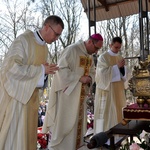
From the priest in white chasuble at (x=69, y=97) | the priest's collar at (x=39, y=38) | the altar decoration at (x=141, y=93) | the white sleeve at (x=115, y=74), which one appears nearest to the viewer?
the altar decoration at (x=141, y=93)

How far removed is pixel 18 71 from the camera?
9.25 feet

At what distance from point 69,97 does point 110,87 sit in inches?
50.1

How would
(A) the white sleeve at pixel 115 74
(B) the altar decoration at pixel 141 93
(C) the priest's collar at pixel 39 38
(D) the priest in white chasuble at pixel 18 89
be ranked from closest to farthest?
(B) the altar decoration at pixel 141 93
(D) the priest in white chasuble at pixel 18 89
(C) the priest's collar at pixel 39 38
(A) the white sleeve at pixel 115 74

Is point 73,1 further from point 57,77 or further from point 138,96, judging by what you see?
point 138,96

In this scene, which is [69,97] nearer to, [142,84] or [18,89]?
[18,89]

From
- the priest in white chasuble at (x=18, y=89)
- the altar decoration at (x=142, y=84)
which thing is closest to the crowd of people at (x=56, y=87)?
the priest in white chasuble at (x=18, y=89)

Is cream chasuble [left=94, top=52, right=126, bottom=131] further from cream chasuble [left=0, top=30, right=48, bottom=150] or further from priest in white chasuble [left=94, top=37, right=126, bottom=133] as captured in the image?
cream chasuble [left=0, top=30, right=48, bottom=150]

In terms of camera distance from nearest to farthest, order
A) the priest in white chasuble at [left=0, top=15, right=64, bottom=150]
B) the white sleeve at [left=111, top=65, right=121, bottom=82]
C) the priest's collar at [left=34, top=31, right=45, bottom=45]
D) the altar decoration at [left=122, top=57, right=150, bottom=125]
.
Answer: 1. the altar decoration at [left=122, top=57, right=150, bottom=125]
2. the priest in white chasuble at [left=0, top=15, right=64, bottom=150]
3. the priest's collar at [left=34, top=31, right=45, bottom=45]
4. the white sleeve at [left=111, top=65, right=121, bottom=82]

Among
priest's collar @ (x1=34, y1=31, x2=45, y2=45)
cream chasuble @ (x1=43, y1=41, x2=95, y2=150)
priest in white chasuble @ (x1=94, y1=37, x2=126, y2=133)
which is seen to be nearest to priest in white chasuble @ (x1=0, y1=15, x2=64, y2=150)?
priest's collar @ (x1=34, y1=31, x2=45, y2=45)

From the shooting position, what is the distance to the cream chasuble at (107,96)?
5.04m

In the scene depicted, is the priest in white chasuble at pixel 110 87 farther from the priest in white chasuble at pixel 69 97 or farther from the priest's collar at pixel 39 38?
the priest's collar at pixel 39 38

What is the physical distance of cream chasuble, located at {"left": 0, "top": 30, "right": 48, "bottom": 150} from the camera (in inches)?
112

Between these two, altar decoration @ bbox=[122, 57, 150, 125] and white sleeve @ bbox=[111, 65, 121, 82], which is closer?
altar decoration @ bbox=[122, 57, 150, 125]

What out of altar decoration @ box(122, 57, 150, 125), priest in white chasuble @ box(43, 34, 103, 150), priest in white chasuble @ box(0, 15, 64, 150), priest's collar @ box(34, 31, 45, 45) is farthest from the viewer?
priest in white chasuble @ box(43, 34, 103, 150)
